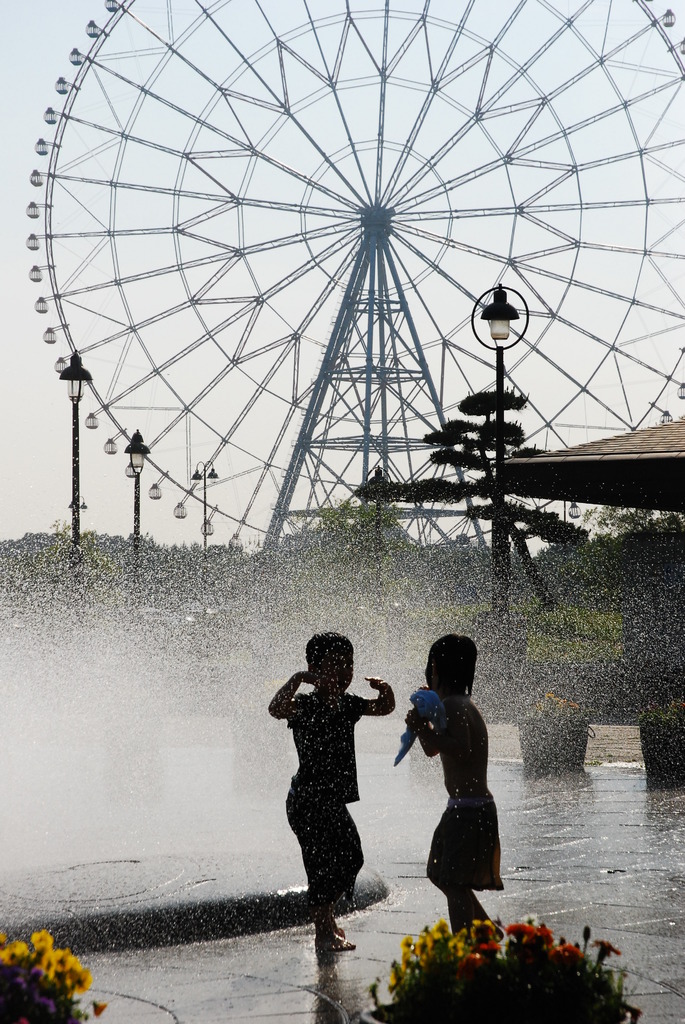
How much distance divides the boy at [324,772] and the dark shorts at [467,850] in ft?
2.73

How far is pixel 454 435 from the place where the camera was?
25797 mm

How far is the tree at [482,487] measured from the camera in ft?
76.8

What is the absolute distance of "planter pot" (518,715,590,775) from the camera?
13.1 meters

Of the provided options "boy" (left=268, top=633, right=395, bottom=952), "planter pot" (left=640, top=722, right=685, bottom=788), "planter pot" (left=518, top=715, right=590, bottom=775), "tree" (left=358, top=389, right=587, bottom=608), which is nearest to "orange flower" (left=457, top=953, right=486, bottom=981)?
"boy" (left=268, top=633, right=395, bottom=952)

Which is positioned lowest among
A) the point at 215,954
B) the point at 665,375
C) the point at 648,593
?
the point at 215,954

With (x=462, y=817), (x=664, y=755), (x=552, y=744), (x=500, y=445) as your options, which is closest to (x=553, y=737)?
(x=552, y=744)

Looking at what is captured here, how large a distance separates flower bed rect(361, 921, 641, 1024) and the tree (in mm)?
18695

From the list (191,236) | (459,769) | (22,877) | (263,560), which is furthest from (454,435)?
(459,769)

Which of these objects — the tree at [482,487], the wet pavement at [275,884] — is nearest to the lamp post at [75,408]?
the tree at [482,487]

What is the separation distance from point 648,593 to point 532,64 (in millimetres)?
14542

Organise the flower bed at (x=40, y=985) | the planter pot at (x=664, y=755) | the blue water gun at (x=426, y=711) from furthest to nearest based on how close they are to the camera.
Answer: the planter pot at (x=664, y=755) < the blue water gun at (x=426, y=711) < the flower bed at (x=40, y=985)

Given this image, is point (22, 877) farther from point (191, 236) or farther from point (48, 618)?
point (191, 236)

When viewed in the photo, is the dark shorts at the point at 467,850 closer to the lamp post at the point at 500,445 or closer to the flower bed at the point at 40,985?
the flower bed at the point at 40,985

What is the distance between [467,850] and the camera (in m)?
5.21
